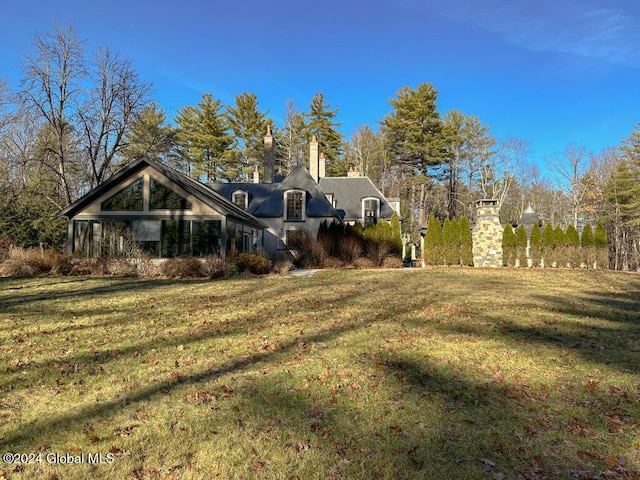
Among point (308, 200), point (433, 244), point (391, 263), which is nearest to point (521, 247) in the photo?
point (433, 244)

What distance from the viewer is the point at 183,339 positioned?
582 centimetres

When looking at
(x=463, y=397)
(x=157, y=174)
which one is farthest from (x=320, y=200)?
(x=463, y=397)

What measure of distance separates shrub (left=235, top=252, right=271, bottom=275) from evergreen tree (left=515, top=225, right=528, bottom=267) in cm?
1384

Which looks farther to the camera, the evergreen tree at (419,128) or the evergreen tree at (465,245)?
the evergreen tree at (419,128)

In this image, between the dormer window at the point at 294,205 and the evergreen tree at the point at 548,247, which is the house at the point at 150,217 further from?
the evergreen tree at the point at 548,247

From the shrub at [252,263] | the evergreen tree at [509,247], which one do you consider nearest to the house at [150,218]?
the shrub at [252,263]

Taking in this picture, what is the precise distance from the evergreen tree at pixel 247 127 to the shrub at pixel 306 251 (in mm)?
22536

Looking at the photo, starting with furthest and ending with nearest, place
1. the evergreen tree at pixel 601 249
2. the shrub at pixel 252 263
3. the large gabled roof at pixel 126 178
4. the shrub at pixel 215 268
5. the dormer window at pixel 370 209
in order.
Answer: the dormer window at pixel 370 209 → the evergreen tree at pixel 601 249 → the large gabled roof at pixel 126 178 → the shrub at pixel 252 263 → the shrub at pixel 215 268

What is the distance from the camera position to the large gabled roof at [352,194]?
27.1 metres

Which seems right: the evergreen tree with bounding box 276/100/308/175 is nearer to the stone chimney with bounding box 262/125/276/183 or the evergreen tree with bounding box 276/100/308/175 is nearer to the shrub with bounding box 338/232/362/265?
the stone chimney with bounding box 262/125/276/183

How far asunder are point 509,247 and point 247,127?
29.2 m

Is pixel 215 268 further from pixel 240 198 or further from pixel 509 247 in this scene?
pixel 509 247

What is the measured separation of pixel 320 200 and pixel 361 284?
488 inches

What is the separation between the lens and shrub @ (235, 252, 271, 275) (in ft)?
50.0
